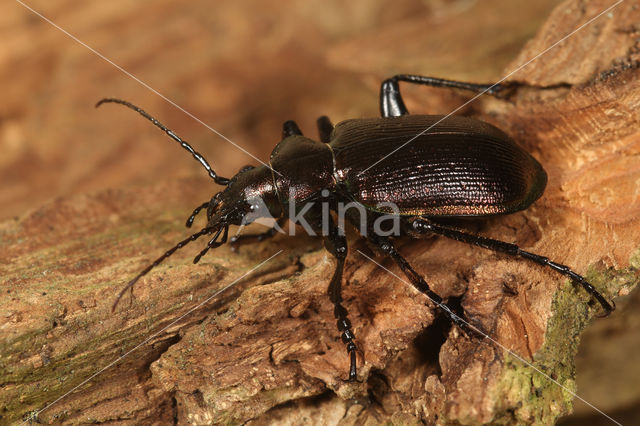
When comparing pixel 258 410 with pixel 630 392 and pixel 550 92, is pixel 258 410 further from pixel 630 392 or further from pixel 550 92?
pixel 630 392

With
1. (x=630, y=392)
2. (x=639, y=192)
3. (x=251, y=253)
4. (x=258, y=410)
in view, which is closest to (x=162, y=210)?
(x=251, y=253)

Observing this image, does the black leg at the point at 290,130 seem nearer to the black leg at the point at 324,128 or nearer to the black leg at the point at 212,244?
the black leg at the point at 324,128

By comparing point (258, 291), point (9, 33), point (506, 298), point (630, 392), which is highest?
point (9, 33)

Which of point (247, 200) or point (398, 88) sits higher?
point (398, 88)

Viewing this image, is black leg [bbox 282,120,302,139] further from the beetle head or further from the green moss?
the green moss

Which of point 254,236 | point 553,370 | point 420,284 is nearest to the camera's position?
point 553,370

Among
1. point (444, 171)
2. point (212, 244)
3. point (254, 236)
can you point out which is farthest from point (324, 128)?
point (212, 244)

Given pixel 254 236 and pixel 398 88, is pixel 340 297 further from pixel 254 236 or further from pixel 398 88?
pixel 398 88
